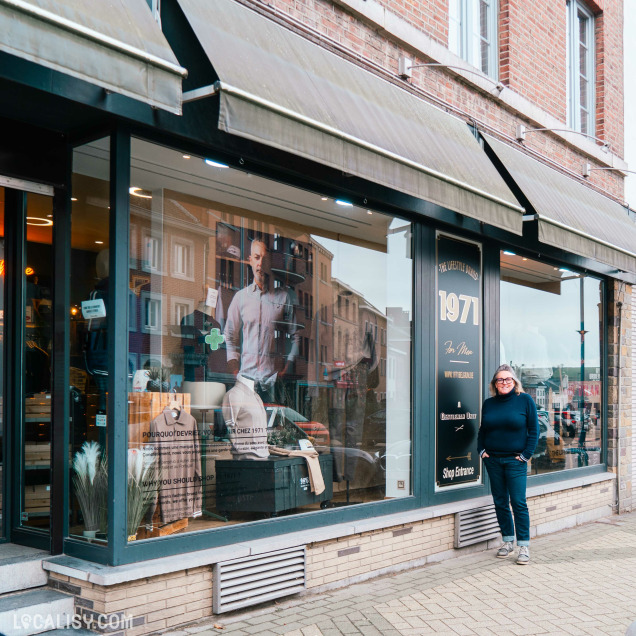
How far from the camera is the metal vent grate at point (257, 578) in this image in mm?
4910

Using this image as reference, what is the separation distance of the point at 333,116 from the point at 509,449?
12.4 feet

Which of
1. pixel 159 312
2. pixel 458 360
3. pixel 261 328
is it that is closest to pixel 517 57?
pixel 458 360

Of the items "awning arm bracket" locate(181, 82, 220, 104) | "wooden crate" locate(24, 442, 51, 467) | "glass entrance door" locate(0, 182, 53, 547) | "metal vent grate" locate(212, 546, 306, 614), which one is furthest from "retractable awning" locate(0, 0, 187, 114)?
"metal vent grate" locate(212, 546, 306, 614)

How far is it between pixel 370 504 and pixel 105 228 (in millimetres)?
3354

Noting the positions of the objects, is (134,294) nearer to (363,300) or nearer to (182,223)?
(182,223)

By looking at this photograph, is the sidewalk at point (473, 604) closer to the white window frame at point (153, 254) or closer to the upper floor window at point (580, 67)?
the white window frame at point (153, 254)

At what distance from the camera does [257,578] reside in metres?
5.16

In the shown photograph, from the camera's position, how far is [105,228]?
4.76 metres

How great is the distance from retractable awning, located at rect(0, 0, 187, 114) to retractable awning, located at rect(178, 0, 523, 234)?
41cm

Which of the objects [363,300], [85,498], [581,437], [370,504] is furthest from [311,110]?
[581,437]

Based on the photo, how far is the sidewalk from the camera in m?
4.94

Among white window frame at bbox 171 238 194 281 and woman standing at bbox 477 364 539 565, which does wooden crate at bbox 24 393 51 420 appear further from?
woman standing at bbox 477 364 539 565

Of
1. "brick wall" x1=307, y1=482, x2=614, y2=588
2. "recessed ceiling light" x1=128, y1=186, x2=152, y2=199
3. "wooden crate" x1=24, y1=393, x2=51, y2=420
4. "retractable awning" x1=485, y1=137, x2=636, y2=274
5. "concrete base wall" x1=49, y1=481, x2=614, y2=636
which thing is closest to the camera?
"concrete base wall" x1=49, y1=481, x2=614, y2=636

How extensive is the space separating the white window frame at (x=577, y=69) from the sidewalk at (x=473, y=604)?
6.57m
